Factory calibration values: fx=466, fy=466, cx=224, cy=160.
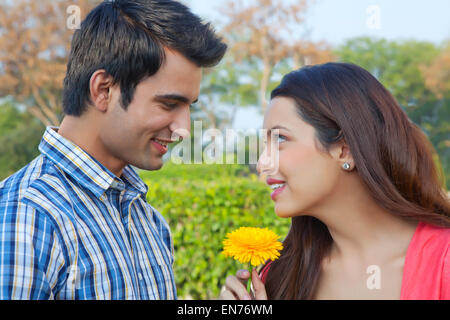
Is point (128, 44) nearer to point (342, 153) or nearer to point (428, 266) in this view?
point (342, 153)

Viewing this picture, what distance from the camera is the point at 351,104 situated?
1.95 meters

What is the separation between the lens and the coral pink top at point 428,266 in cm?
179

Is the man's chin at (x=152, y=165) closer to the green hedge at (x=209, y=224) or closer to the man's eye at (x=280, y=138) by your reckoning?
the man's eye at (x=280, y=138)

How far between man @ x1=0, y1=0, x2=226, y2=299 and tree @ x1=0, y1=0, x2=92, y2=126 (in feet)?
55.6

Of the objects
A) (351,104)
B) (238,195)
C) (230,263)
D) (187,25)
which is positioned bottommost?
(230,263)

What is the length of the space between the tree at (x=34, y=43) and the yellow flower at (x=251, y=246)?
57.6 ft

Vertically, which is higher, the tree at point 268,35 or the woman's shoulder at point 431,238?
the tree at point 268,35

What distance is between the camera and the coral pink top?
5.86 ft

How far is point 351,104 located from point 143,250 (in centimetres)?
106

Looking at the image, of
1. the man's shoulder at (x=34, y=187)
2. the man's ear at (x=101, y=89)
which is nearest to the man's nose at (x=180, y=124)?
the man's ear at (x=101, y=89)

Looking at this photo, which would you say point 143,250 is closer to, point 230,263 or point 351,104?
point 351,104

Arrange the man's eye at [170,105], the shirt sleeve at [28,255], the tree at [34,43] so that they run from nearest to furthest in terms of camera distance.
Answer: the shirt sleeve at [28,255] < the man's eye at [170,105] < the tree at [34,43]

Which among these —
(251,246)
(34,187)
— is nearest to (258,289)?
(251,246)

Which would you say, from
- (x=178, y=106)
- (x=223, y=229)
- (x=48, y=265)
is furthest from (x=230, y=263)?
(x=48, y=265)
